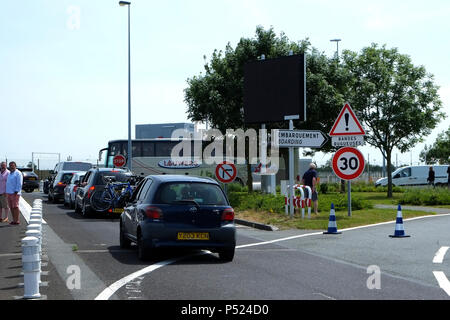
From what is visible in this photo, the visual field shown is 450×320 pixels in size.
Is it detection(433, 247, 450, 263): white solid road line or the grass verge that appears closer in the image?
detection(433, 247, 450, 263): white solid road line

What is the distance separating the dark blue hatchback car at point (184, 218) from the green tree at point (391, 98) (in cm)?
Answer: 2228

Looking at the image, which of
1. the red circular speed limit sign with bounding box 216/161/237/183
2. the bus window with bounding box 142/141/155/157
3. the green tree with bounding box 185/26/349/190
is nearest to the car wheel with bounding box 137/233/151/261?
the red circular speed limit sign with bounding box 216/161/237/183

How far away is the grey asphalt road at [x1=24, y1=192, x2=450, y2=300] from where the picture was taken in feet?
27.7

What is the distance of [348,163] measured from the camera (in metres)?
18.0

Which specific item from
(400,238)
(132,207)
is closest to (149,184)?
(132,207)

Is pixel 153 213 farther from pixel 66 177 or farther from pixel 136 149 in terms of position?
pixel 136 149

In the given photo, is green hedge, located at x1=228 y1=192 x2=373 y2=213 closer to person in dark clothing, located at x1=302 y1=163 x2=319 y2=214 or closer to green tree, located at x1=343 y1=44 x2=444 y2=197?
person in dark clothing, located at x1=302 y1=163 x2=319 y2=214

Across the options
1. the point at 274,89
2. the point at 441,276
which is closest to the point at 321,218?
the point at 274,89

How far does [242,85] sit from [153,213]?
71.3 feet

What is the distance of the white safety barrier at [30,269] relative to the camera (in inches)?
314

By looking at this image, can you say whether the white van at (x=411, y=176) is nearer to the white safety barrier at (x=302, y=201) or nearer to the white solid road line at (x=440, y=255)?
the white safety barrier at (x=302, y=201)

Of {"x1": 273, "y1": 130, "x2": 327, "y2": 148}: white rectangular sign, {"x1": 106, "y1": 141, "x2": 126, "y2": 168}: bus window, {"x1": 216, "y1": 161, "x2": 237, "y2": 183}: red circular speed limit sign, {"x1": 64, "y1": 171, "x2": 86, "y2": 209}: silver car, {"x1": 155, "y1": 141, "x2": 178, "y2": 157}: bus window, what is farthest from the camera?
{"x1": 155, "y1": 141, "x2": 178, "y2": 157}: bus window
